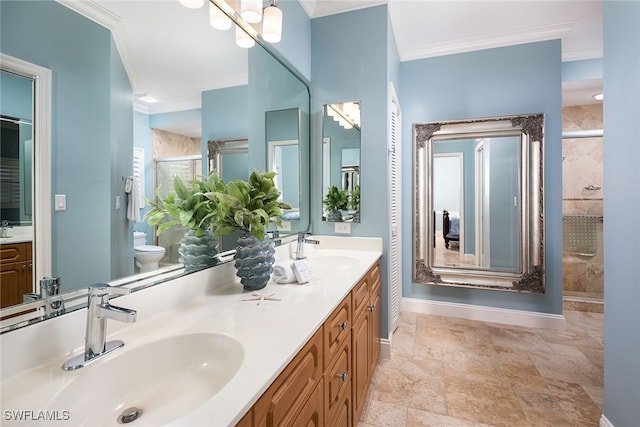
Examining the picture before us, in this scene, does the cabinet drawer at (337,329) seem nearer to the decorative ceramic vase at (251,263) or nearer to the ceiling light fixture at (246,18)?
the decorative ceramic vase at (251,263)

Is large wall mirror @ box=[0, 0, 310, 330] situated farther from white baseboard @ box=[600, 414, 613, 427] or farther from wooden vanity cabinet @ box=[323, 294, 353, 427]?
white baseboard @ box=[600, 414, 613, 427]

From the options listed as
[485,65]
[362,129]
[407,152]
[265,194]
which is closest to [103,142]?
[265,194]

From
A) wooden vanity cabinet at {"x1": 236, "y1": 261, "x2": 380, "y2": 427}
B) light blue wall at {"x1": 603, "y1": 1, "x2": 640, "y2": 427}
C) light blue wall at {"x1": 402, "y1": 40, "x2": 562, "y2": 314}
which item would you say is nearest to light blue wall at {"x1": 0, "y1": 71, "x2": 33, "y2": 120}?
wooden vanity cabinet at {"x1": 236, "y1": 261, "x2": 380, "y2": 427}

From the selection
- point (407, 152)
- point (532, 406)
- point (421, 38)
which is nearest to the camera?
point (532, 406)

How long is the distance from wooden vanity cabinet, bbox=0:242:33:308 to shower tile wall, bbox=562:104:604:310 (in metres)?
4.45

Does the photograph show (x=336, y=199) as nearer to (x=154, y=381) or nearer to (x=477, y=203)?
(x=477, y=203)

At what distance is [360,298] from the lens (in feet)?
5.18

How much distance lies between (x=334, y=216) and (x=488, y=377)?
5.10 ft

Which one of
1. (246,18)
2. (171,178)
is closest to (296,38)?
(246,18)

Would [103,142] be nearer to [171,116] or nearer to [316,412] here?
[171,116]

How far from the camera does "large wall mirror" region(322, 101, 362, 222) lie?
2.32 m

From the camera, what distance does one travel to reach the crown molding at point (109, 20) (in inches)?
30.9

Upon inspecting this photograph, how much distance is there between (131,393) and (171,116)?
36.3 inches

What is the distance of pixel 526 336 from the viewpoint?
8.59ft
